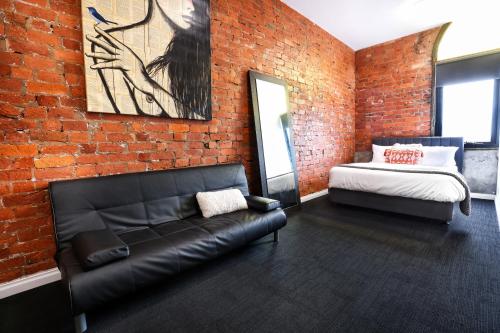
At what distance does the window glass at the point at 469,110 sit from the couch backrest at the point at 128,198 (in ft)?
15.2

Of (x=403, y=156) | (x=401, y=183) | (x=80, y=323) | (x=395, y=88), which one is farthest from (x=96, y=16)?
(x=395, y=88)

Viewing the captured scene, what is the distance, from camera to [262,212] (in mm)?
2387

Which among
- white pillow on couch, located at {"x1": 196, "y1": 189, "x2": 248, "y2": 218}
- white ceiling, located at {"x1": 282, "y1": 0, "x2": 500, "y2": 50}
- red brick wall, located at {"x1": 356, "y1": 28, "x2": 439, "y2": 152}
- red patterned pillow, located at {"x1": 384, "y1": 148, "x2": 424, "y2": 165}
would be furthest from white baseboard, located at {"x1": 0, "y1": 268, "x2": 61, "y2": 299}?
red brick wall, located at {"x1": 356, "y1": 28, "x2": 439, "y2": 152}

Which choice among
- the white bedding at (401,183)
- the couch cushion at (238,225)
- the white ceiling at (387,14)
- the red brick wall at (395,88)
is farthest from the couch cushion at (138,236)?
the red brick wall at (395,88)

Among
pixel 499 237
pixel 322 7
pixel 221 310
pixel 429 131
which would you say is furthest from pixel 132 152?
pixel 429 131

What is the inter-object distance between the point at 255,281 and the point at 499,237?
8.99 ft

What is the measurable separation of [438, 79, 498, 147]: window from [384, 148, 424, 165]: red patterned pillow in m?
1.07

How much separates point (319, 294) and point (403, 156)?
141 inches

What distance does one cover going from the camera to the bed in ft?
9.53

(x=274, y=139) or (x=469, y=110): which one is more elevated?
(x=469, y=110)

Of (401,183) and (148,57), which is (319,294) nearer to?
(401,183)

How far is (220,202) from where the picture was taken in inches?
93.9

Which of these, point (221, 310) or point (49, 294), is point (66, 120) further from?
point (221, 310)

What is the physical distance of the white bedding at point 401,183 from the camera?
2883 millimetres
